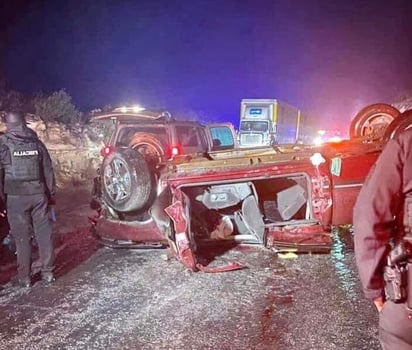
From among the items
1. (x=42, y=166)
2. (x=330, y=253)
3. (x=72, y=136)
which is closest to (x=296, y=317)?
(x=330, y=253)

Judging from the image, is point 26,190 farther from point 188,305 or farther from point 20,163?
point 188,305

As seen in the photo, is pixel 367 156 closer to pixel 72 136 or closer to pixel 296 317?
pixel 296 317

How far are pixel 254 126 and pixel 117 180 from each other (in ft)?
57.5

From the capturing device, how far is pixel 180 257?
5.48 m

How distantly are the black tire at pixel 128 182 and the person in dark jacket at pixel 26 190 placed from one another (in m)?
0.98

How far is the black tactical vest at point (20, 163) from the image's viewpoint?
17.0ft

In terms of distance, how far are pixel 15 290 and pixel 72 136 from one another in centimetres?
1359

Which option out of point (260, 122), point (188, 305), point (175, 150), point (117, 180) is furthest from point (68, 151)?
point (188, 305)

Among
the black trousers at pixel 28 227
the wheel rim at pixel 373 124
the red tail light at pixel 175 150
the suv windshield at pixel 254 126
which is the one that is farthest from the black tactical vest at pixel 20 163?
the suv windshield at pixel 254 126

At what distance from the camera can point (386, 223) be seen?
6.43 ft

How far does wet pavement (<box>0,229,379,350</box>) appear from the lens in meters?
3.78

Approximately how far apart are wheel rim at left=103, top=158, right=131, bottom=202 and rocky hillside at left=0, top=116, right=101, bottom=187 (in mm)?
8445

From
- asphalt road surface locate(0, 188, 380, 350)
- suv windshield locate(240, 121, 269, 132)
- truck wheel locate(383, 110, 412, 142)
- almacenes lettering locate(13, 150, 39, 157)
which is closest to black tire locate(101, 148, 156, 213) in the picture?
asphalt road surface locate(0, 188, 380, 350)

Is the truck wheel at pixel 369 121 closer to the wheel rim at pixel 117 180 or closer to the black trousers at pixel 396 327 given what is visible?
the wheel rim at pixel 117 180
